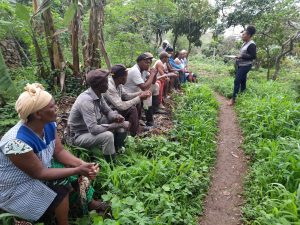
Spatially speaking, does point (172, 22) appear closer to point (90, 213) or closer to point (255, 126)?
point (255, 126)

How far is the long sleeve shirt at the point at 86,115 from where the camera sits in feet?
10.8

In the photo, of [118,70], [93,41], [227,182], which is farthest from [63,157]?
[93,41]

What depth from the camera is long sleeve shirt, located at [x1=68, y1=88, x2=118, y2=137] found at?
3.28m

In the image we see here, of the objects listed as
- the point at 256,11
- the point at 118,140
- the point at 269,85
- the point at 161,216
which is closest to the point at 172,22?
the point at 256,11

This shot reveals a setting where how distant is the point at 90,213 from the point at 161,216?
73 centimetres

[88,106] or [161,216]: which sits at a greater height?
[88,106]

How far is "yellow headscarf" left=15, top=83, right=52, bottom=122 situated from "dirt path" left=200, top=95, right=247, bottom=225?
7.26 feet

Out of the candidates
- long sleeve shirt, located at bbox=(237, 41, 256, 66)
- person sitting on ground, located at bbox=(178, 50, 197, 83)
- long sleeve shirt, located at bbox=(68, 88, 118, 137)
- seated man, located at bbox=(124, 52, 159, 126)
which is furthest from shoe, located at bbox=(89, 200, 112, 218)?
person sitting on ground, located at bbox=(178, 50, 197, 83)

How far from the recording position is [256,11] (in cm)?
1680

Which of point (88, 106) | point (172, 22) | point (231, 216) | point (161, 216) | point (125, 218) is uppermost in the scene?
point (172, 22)

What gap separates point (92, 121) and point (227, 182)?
2.11 meters

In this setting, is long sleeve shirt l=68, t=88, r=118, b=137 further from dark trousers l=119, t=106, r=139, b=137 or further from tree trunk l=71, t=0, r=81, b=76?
tree trunk l=71, t=0, r=81, b=76

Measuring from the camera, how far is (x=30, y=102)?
211 cm

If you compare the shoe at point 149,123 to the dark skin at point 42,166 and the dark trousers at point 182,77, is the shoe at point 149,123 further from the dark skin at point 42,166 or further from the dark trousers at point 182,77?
the dark trousers at point 182,77
